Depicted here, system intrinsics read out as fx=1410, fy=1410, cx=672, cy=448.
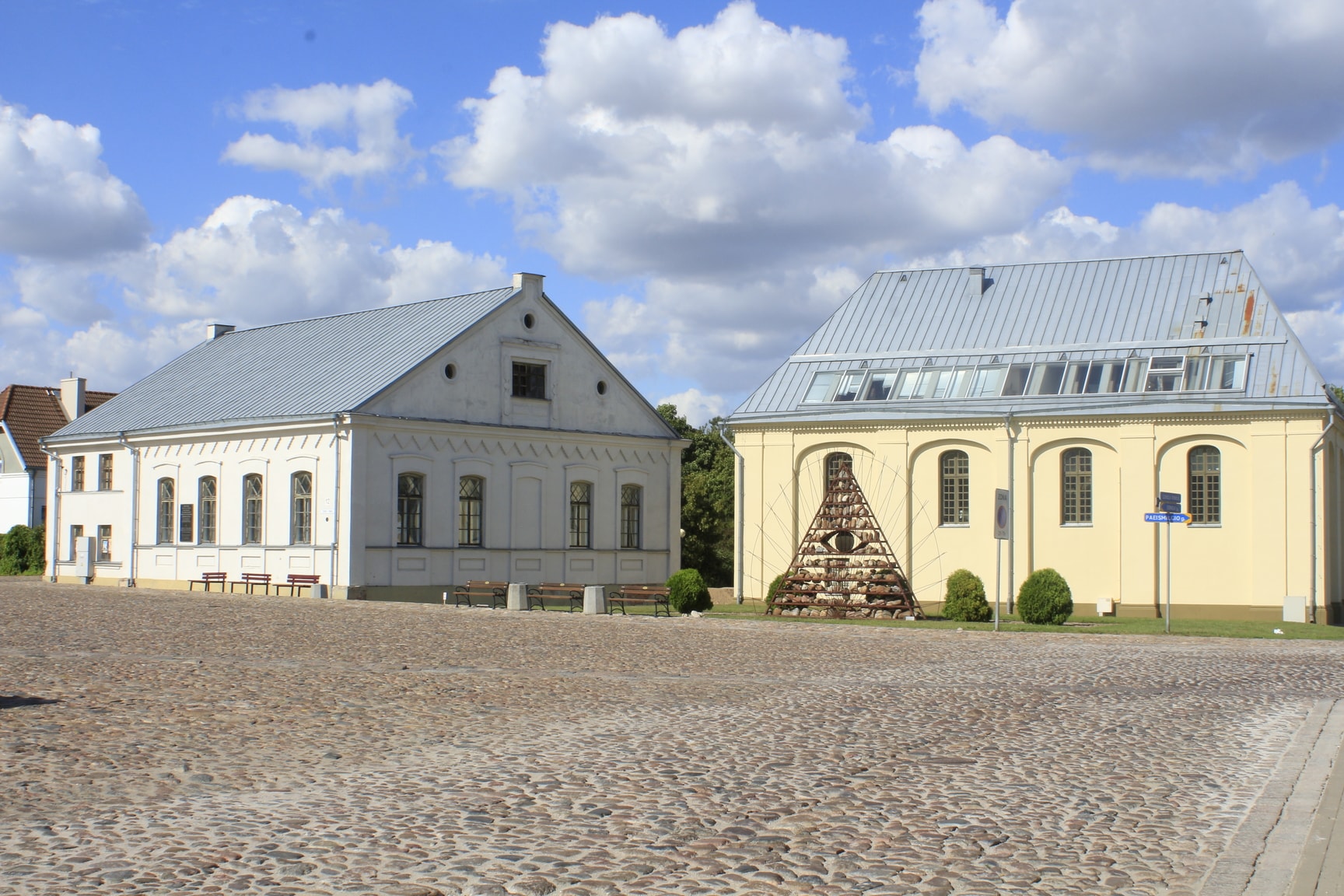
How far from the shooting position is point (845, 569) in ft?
97.8

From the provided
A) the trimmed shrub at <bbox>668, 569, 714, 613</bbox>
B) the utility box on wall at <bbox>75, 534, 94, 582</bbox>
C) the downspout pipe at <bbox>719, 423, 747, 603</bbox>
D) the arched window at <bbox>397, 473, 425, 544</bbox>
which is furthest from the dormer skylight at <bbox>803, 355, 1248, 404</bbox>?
the utility box on wall at <bbox>75, 534, 94, 582</bbox>

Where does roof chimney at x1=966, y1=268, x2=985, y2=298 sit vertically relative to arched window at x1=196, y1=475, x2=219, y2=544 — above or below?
above

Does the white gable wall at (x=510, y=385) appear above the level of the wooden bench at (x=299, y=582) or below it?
above

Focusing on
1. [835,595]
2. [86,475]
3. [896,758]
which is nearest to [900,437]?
[835,595]

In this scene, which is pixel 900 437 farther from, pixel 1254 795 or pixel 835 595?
pixel 1254 795

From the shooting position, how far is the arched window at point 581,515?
1549 inches

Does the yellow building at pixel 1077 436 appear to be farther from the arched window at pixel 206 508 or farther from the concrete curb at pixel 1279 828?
the concrete curb at pixel 1279 828

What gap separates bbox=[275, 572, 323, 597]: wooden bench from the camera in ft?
112

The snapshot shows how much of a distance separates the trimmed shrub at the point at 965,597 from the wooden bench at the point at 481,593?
32.6 feet

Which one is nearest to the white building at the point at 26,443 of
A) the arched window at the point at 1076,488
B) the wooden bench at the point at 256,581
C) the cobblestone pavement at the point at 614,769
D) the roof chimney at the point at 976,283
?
the wooden bench at the point at 256,581

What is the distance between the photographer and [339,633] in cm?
2089

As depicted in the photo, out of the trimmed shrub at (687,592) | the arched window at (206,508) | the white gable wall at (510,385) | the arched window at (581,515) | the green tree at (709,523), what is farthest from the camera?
the green tree at (709,523)

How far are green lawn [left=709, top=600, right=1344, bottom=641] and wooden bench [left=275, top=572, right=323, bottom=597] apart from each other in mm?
9724

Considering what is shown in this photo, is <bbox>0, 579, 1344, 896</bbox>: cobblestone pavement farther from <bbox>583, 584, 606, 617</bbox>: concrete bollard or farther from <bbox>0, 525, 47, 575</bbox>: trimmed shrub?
<bbox>0, 525, 47, 575</bbox>: trimmed shrub
